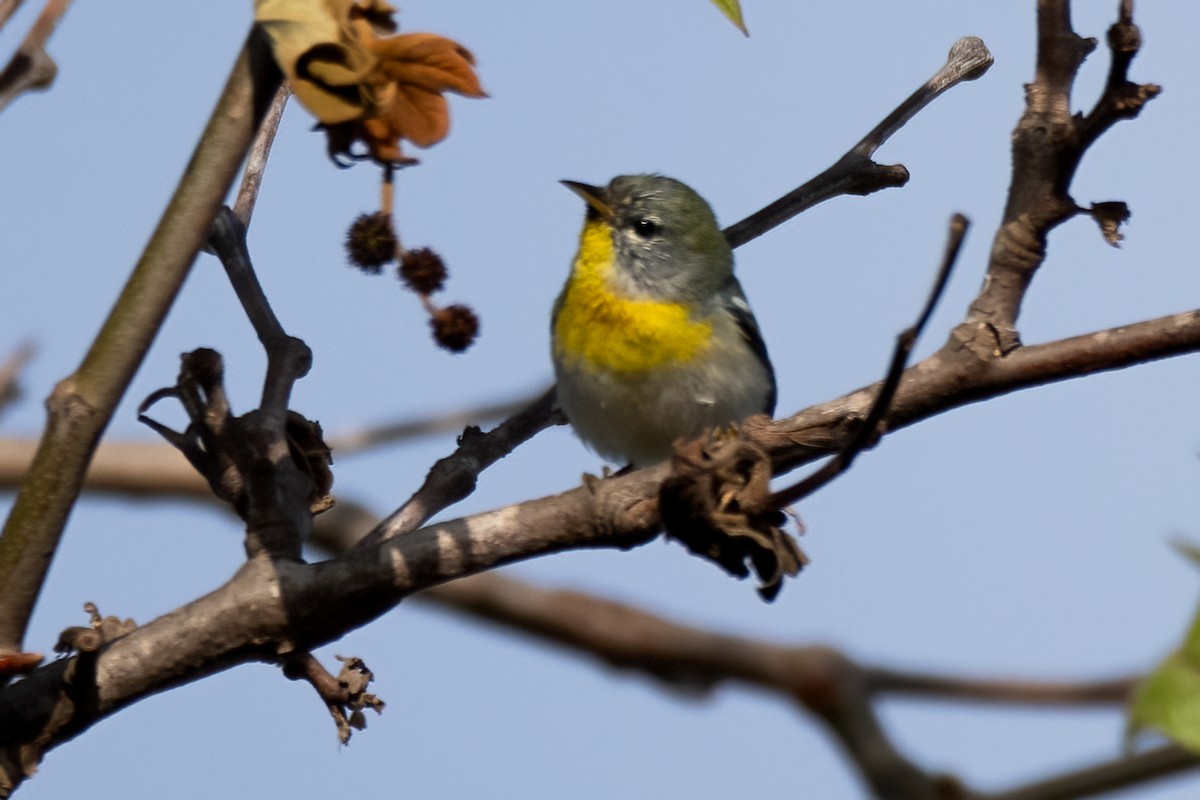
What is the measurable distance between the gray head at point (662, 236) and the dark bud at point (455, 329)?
3.15 metres

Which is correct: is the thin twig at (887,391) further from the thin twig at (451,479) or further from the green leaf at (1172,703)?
the thin twig at (451,479)

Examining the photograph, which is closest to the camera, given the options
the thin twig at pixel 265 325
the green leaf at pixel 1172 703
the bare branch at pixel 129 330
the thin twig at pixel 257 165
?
the green leaf at pixel 1172 703

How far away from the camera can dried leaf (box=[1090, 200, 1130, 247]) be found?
8.46ft

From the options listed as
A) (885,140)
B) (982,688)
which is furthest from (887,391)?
(885,140)

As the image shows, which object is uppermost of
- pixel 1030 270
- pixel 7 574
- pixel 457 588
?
pixel 1030 270

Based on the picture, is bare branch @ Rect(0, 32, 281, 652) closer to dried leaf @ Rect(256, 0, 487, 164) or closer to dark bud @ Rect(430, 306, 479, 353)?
dried leaf @ Rect(256, 0, 487, 164)

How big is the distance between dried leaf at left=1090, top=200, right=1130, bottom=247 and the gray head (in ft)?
10.9

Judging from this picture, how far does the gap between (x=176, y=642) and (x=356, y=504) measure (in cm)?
91

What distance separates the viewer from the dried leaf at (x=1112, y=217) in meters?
2.58

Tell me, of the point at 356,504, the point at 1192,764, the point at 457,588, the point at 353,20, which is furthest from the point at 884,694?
the point at 356,504

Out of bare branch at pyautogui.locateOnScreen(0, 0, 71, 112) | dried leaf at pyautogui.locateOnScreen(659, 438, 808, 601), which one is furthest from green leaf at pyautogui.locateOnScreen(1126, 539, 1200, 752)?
bare branch at pyautogui.locateOnScreen(0, 0, 71, 112)

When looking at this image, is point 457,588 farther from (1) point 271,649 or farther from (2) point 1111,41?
(2) point 1111,41

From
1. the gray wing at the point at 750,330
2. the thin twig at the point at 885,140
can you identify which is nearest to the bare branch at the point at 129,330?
the thin twig at the point at 885,140

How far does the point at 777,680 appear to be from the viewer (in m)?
1.01
